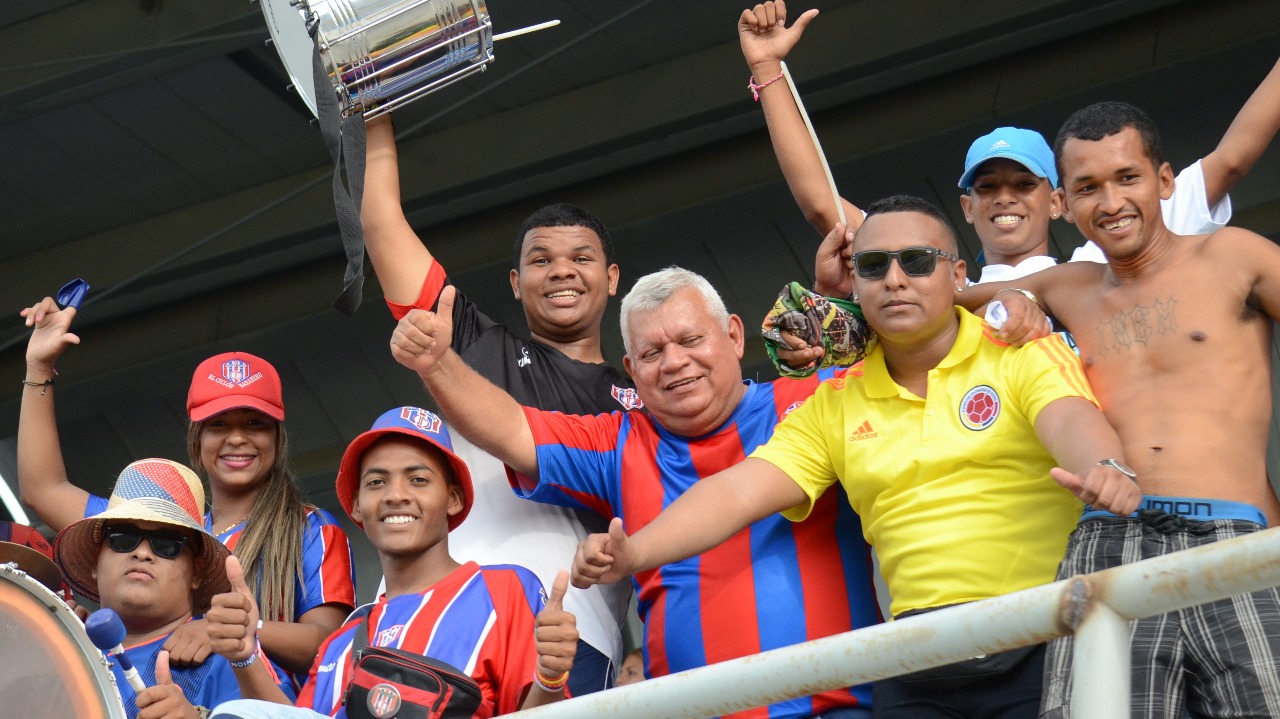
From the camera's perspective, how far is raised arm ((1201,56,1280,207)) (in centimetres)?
293

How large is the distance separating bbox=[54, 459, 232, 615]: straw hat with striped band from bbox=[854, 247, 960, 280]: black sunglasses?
1.47m

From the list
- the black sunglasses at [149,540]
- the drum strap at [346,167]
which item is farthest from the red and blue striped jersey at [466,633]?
the drum strap at [346,167]

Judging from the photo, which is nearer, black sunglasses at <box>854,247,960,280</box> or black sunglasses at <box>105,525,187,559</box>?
black sunglasses at <box>854,247,960,280</box>

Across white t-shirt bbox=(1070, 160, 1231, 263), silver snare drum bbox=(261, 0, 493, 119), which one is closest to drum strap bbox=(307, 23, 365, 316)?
silver snare drum bbox=(261, 0, 493, 119)

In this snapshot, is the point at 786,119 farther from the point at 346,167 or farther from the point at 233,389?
the point at 233,389

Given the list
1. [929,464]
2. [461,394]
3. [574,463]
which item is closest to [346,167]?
[461,394]

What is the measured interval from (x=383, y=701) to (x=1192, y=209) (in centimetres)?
186

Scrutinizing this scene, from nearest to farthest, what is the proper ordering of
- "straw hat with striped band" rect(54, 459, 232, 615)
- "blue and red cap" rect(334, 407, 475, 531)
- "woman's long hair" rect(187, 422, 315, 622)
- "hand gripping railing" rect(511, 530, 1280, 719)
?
"hand gripping railing" rect(511, 530, 1280, 719) < "blue and red cap" rect(334, 407, 475, 531) < "straw hat with striped band" rect(54, 459, 232, 615) < "woman's long hair" rect(187, 422, 315, 622)

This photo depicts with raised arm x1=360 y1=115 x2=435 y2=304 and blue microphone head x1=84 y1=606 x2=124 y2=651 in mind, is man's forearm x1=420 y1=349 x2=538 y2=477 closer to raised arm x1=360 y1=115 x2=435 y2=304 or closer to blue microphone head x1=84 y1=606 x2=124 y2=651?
raised arm x1=360 y1=115 x2=435 y2=304

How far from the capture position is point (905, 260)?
2.65 m

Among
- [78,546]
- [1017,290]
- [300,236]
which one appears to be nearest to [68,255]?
[300,236]

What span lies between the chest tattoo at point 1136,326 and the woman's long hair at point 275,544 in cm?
178

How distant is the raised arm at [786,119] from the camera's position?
318cm

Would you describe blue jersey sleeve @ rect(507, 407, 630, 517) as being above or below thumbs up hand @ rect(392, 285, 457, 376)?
below
